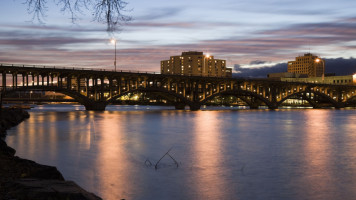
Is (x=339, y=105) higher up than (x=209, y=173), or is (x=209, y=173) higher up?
(x=209, y=173)

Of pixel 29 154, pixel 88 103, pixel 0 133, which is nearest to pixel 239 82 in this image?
pixel 88 103

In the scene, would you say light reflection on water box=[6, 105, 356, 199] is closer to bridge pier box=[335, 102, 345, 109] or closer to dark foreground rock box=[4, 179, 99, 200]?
dark foreground rock box=[4, 179, 99, 200]

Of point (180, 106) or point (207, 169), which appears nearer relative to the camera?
point (207, 169)

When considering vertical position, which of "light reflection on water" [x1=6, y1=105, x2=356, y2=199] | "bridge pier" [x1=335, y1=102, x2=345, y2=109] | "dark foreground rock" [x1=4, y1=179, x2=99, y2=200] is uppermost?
"dark foreground rock" [x1=4, y1=179, x2=99, y2=200]

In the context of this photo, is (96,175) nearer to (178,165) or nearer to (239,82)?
(178,165)

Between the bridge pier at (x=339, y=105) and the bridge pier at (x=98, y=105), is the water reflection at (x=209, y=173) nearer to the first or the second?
the bridge pier at (x=98, y=105)

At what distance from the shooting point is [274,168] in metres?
20.2

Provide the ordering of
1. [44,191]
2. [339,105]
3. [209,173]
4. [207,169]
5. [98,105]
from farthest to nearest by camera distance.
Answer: [339,105] < [98,105] < [207,169] < [209,173] < [44,191]

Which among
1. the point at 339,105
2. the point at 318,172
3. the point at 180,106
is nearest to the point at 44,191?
the point at 318,172

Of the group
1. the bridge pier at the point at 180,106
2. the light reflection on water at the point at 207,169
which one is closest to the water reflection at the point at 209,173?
the light reflection on water at the point at 207,169

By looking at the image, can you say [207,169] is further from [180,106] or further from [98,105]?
[180,106]

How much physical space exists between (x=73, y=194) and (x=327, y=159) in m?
17.7

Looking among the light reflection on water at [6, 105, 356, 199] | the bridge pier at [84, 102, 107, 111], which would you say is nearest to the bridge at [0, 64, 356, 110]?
the bridge pier at [84, 102, 107, 111]

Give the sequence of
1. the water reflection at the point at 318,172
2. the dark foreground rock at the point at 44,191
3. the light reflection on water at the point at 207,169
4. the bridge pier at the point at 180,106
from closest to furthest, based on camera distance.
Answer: the dark foreground rock at the point at 44,191
the water reflection at the point at 318,172
the light reflection on water at the point at 207,169
the bridge pier at the point at 180,106
